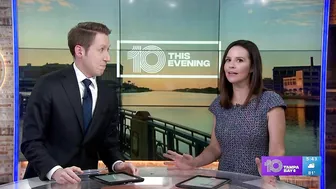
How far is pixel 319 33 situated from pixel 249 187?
2.20 meters

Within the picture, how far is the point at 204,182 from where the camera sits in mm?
1499

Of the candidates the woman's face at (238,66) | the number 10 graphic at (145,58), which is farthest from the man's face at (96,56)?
the number 10 graphic at (145,58)

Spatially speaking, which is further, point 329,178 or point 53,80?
point 329,178

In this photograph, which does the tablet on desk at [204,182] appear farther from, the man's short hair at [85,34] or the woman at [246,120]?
the man's short hair at [85,34]

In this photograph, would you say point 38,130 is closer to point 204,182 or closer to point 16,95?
point 204,182

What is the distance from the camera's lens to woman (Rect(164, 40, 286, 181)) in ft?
6.25

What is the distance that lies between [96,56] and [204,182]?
2.44 ft

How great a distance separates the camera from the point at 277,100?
193 centimetres

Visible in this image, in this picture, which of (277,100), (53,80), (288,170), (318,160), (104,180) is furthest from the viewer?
(318,160)

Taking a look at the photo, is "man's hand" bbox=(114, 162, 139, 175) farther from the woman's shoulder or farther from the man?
the woman's shoulder

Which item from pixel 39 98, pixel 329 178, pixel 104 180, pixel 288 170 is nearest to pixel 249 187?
pixel 104 180

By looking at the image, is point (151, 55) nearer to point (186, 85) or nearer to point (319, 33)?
point (186, 85)

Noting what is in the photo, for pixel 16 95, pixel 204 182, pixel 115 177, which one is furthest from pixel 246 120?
pixel 16 95

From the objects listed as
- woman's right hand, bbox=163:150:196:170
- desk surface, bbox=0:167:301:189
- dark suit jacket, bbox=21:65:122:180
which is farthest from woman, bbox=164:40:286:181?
dark suit jacket, bbox=21:65:122:180
